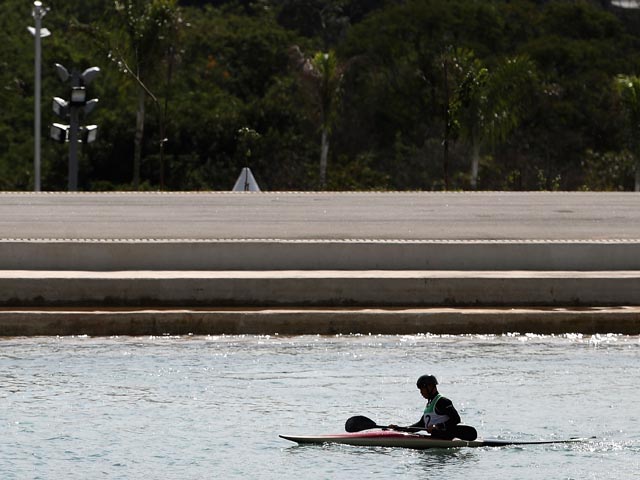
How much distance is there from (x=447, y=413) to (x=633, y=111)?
34.7 m

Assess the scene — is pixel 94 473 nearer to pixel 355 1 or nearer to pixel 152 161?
pixel 152 161

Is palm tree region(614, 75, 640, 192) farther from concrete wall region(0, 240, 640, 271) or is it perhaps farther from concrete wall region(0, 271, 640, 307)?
concrete wall region(0, 271, 640, 307)

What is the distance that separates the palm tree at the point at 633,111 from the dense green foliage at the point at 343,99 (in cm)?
9

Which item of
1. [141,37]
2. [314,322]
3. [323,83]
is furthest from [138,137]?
[314,322]

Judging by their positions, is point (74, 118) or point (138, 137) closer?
point (74, 118)

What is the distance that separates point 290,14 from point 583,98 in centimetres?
2203

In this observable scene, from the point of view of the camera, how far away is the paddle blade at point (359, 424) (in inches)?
626

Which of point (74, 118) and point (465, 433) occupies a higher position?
point (74, 118)

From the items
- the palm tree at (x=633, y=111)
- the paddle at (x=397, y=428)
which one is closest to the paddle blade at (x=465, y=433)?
the paddle at (x=397, y=428)

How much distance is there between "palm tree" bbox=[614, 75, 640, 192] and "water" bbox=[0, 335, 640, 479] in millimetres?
26238

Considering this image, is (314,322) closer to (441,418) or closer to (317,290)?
(317,290)

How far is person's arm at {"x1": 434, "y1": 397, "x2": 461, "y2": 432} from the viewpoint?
51.1 ft

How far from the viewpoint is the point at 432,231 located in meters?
27.6

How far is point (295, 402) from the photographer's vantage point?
1892 cm
